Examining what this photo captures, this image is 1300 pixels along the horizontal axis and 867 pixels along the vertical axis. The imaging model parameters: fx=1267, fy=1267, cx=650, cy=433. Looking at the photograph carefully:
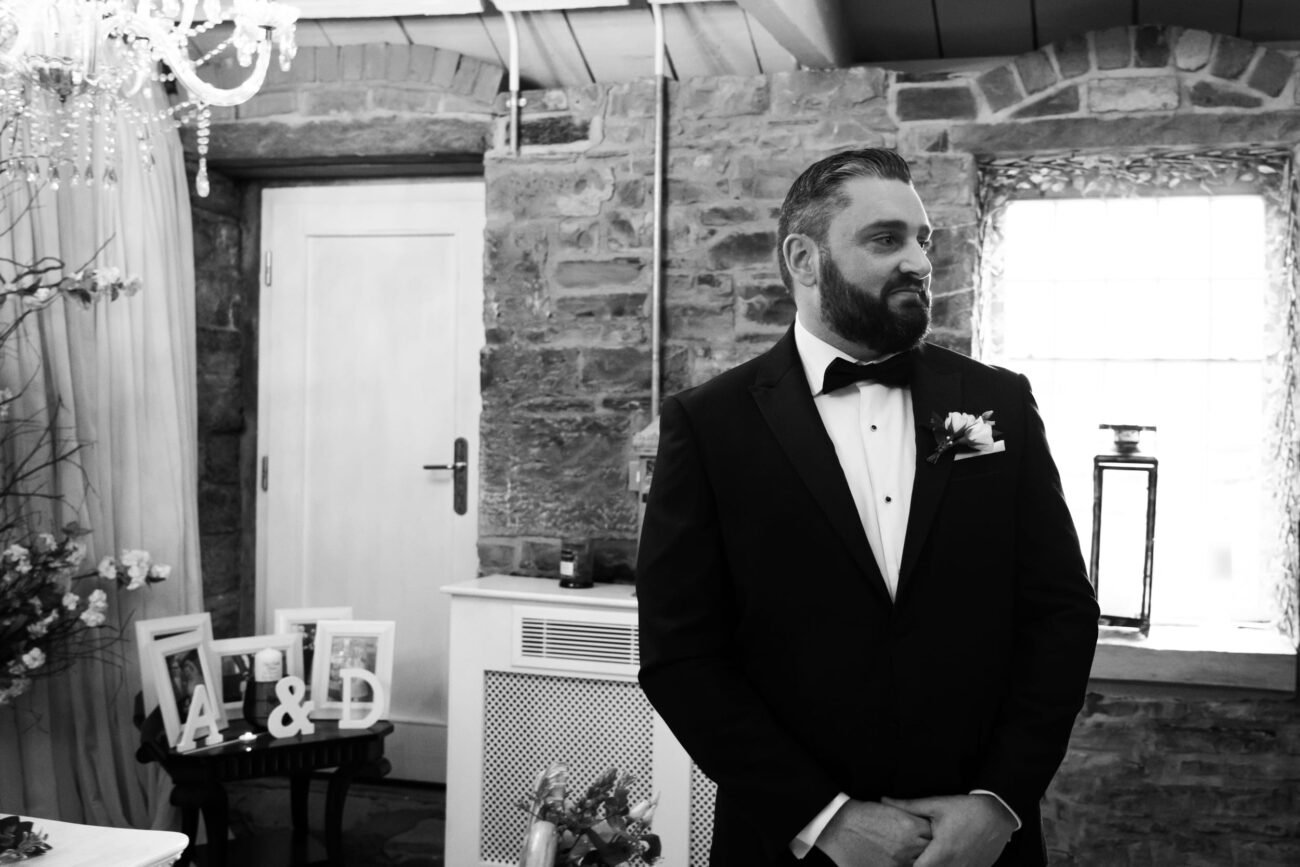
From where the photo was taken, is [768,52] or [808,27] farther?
[768,52]

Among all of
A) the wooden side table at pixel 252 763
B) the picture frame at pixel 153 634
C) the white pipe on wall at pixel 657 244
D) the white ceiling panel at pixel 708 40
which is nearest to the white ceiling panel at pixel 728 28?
the white ceiling panel at pixel 708 40

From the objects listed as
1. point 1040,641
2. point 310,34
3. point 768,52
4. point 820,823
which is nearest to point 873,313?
point 1040,641

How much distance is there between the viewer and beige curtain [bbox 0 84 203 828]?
3348 mm

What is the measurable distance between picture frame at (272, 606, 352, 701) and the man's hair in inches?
87.8

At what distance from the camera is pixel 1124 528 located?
346cm

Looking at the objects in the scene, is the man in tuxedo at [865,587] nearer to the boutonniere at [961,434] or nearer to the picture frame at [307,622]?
the boutonniere at [961,434]

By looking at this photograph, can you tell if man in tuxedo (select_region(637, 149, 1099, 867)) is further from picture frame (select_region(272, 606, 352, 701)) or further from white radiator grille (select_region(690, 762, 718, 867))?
picture frame (select_region(272, 606, 352, 701))

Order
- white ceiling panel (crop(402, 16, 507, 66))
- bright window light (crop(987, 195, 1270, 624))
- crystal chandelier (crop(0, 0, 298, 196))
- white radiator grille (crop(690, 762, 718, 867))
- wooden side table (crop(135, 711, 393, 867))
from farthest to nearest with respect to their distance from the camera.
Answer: white ceiling panel (crop(402, 16, 507, 66)) < bright window light (crop(987, 195, 1270, 624)) < white radiator grille (crop(690, 762, 718, 867)) < wooden side table (crop(135, 711, 393, 867)) < crystal chandelier (crop(0, 0, 298, 196))

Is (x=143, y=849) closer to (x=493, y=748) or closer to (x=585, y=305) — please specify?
(x=493, y=748)

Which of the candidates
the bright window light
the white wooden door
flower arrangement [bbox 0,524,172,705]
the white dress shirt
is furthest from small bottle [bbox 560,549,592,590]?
the white dress shirt

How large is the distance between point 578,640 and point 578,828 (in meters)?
1.63

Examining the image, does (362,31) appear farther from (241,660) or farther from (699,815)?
(699,815)

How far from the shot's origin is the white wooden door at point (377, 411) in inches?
163

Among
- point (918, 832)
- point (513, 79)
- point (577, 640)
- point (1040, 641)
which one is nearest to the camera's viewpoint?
point (918, 832)
